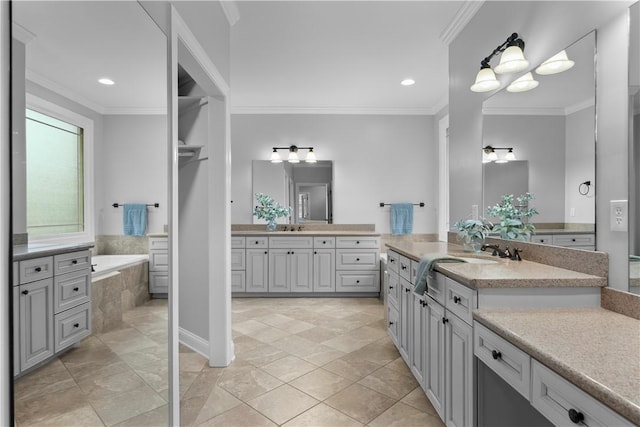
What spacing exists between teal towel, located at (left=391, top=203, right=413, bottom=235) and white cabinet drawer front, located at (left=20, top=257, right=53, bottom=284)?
4367 millimetres

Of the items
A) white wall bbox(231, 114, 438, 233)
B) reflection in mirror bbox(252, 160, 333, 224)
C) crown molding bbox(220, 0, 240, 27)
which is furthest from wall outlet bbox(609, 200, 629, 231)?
reflection in mirror bbox(252, 160, 333, 224)

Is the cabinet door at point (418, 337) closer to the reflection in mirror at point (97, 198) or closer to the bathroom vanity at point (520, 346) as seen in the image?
the bathroom vanity at point (520, 346)

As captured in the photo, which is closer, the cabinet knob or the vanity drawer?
the cabinet knob

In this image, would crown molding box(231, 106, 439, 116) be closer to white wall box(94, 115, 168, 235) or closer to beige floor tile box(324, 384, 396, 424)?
Answer: white wall box(94, 115, 168, 235)

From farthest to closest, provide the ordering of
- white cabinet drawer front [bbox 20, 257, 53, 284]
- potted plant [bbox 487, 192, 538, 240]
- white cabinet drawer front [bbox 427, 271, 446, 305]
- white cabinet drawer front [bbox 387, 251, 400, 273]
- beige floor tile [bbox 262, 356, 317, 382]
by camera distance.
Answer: white cabinet drawer front [bbox 387, 251, 400, 273] → beige floor tile [bbox 262, 356, 317, 382] → potted plant [bbox 487, 192, 538, 240] → white cabinet drawer front [bbox 427, 271, 446, 305] → white cabinet drawer front [bbox 20, 257, 53, 284]

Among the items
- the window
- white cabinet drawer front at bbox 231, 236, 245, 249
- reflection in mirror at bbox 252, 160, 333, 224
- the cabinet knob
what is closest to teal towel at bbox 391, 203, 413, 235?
reflection in mirror at bbox 252, 160, 333, 224

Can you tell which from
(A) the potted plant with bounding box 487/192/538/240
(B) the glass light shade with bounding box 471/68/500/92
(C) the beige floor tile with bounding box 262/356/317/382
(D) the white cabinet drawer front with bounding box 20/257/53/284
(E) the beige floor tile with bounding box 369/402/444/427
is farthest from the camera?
(C) the beige floor tile with bounding box 262/356/317/382

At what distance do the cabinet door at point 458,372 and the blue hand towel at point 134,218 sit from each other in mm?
1387

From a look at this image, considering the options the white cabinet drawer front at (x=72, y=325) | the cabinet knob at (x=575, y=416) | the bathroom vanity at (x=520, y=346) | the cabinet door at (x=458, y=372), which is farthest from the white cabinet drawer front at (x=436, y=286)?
the white cabinet drawer front at (x=72, y=325)

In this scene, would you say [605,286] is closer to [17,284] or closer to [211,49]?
[17,284]

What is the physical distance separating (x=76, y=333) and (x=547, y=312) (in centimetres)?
162

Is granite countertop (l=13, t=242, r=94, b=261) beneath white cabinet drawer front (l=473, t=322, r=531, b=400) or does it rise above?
above

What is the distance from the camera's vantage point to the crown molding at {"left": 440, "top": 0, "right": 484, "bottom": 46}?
8.11 ft

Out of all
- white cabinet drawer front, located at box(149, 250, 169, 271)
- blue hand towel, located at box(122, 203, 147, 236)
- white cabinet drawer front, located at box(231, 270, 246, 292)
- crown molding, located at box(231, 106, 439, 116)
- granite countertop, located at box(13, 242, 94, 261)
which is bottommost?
white cabinet drawer front, located at box(231, 270, 246, 292)
